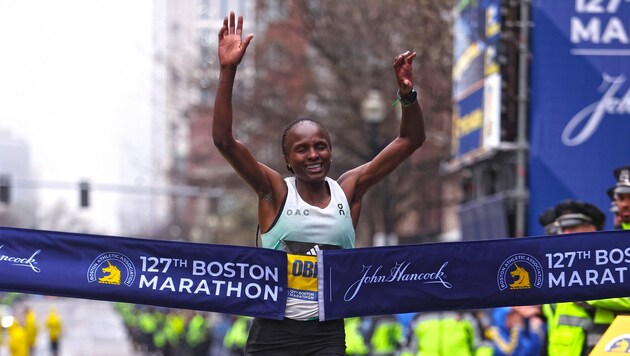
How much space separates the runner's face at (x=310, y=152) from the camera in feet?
21.4

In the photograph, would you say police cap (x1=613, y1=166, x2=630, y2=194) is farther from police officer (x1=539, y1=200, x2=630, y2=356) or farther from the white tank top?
the white tank top

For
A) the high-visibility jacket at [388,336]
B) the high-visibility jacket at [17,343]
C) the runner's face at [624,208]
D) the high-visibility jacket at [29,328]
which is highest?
the high-visibility jacket at [29,328]

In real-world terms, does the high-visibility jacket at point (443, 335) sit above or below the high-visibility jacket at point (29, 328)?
below

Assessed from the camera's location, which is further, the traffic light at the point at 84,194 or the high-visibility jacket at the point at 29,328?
the traffic light at the point at 84,194

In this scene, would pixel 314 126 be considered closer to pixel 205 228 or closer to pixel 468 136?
pixel 468 136

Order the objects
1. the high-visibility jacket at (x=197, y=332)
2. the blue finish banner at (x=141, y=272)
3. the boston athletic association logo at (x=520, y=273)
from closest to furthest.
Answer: the blue finish banner at (x=141, y=272)
the boston athletic association logo at (x=520, y=273)
the high-visibility jacket at (x=197, y=332)

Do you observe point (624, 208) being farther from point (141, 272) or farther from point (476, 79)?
point (476, 79)

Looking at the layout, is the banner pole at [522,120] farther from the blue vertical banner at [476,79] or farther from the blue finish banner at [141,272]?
the blue finish banner at [141,272]

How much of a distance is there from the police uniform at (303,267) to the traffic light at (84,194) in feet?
148

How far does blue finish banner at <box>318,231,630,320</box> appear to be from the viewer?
6711 millimetres

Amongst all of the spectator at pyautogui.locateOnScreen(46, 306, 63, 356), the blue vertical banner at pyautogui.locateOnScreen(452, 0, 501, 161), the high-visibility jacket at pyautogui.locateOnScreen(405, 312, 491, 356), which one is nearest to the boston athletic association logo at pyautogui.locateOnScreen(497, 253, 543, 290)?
the high-visibility jacket at pyautogui.locateOnScreen(405, 312, 491, 356)

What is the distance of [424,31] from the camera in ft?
105

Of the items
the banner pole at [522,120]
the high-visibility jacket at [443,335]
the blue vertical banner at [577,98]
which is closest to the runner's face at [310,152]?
the high-visibility jacket at [443,335]

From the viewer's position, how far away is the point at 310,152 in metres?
6.54
